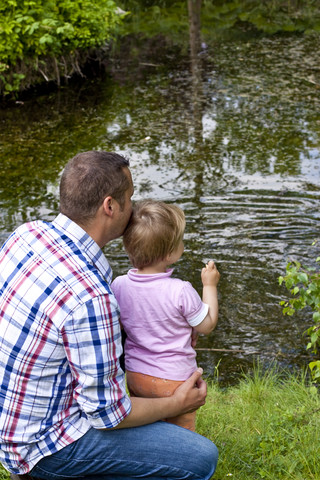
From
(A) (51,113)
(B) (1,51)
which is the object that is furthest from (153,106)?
(B) (1,51)

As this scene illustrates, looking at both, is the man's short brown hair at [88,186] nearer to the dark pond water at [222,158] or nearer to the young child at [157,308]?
the young child at [157,308]

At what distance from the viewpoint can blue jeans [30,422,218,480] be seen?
2.00 meters

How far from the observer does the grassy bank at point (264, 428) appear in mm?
2537

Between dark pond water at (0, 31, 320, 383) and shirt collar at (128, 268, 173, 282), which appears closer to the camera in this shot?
shirt collar at (128, 268, 173, 282)

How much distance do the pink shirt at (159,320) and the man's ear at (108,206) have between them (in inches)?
11.7

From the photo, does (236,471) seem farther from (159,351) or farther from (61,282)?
(61,282)

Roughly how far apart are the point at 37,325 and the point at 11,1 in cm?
724

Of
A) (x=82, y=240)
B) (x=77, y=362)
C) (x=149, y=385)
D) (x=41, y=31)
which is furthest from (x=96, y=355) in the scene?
(x=41, y=31)

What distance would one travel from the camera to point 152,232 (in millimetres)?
2180

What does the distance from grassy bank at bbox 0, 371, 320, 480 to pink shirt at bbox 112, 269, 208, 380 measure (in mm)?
607

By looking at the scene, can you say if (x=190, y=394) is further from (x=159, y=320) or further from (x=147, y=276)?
(x=147, y=276)

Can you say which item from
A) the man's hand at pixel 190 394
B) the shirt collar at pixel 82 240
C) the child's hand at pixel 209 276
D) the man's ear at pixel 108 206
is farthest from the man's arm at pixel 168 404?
the man's ear at pixel 108 206

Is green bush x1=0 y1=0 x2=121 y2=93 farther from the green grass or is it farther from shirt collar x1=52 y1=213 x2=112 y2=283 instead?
shirt collar x1=52 y1=213 x2=112 y2=283

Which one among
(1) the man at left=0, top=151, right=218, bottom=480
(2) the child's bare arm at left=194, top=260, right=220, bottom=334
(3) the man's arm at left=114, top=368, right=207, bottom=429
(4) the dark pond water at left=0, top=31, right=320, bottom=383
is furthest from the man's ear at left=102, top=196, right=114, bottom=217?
(4) the dark pond water at left=0, top=31, right=320, bottom=383
